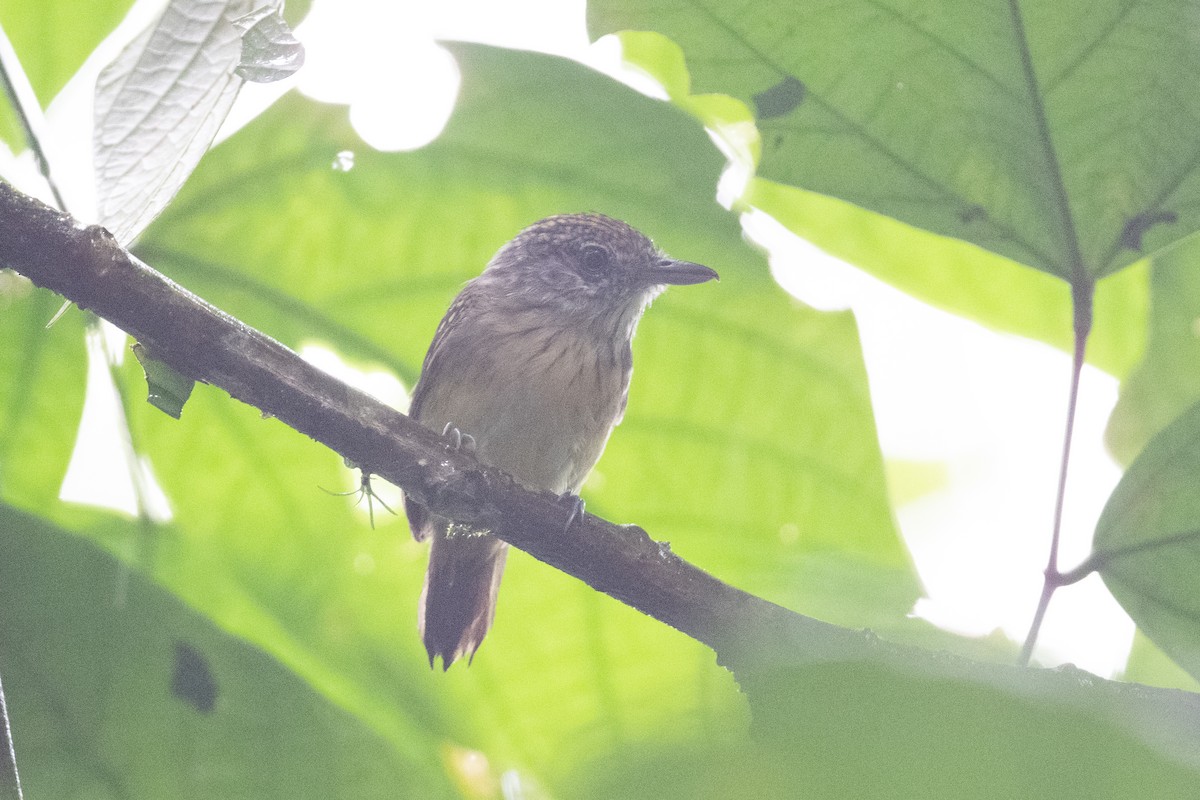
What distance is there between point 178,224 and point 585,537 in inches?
35.8

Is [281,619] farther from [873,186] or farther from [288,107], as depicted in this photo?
[873,186]

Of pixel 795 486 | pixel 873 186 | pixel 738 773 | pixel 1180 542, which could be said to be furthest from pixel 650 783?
pixel 795 486

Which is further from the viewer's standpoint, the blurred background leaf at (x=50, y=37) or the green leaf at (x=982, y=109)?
the blurred background leaf at (x=50, y=37)

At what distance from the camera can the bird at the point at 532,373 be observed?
2.92 metres

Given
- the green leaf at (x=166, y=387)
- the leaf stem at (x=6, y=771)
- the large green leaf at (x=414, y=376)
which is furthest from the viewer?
the large green leaf at (x=414, y=376)

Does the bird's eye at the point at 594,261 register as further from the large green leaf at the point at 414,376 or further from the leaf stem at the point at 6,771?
the leaf stem at the point at 6,771

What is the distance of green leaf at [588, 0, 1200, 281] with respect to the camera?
154 cm

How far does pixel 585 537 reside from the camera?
1.73 metres

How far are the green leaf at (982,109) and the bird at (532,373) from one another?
1.00 meters

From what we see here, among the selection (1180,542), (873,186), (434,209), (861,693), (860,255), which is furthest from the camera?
(434,209)

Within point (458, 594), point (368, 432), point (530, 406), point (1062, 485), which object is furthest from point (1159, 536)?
point (530, 406)

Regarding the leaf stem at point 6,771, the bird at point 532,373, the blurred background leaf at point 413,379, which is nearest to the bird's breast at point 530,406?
the bird at point 532,373

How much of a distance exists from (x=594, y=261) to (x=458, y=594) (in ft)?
3.77

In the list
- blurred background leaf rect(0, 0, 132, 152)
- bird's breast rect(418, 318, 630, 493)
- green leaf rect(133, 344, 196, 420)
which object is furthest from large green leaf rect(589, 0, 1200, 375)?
bird's breast rect(418, 318, 630, 493)
